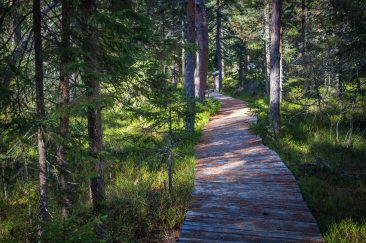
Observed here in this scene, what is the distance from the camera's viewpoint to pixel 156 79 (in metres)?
7.07

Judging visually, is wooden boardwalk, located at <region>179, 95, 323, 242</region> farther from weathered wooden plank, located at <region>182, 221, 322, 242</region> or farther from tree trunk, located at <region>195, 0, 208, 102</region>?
tree trunk, located at <region>195, 0, 208, 102</region>

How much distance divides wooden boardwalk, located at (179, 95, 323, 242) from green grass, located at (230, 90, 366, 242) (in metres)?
0.27

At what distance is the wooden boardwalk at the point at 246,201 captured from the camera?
5.56m

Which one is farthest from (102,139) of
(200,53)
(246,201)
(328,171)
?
(200,53)

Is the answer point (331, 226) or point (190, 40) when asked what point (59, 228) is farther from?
point (190, 40)

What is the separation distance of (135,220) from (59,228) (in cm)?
349

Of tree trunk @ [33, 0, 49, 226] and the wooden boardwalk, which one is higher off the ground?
tree trunk @ [33, 0, 49, 226]

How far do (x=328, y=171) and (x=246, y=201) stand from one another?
114 inches

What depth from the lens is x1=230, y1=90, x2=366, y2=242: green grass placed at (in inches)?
226

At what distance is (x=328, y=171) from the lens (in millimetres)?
8484

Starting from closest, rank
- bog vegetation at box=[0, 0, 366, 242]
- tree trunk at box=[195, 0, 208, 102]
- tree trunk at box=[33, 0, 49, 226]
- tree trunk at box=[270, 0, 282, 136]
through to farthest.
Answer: bog vegetation at box=[0, 0, 366, 242], tree trunk at box=[33, 0, 49, 226], tree trunk at box=[270, 0, 282, 136], tree trunk at box=[195, 0, 208, 102]

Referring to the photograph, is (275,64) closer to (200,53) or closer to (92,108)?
(92,108)

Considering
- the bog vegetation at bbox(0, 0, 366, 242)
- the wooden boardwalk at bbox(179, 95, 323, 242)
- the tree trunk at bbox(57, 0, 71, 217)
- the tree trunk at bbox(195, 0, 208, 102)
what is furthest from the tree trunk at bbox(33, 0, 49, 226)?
the tree trunk at bbox(195, 0, 208, 102)

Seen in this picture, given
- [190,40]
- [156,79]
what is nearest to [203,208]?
[156,79]
